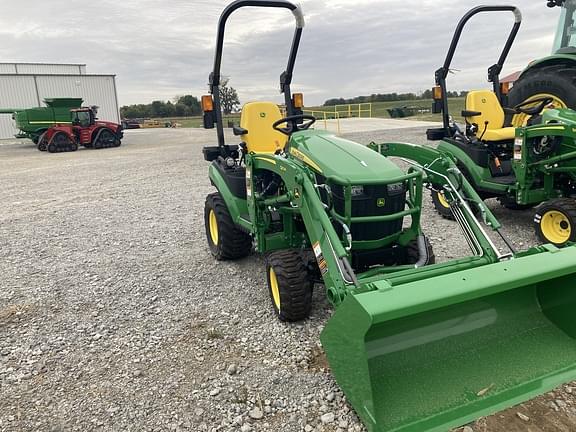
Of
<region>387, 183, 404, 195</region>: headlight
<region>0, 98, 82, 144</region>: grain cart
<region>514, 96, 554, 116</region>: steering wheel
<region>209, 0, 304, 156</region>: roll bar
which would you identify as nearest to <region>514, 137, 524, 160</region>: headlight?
<region>514, 96, 554, 116</region>: steering wheel

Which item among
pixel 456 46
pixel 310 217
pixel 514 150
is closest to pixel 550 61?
pixel 456 46

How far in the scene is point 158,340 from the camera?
133 inches

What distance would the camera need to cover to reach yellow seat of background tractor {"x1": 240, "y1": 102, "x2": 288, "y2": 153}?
489 centimetres

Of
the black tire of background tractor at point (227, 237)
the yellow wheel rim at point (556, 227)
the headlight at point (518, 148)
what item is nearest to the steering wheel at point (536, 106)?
the headlight at point (518, 148)

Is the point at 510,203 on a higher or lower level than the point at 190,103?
lower

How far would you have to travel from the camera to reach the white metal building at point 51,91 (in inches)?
1050

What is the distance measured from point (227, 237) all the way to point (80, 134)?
56.0 ft

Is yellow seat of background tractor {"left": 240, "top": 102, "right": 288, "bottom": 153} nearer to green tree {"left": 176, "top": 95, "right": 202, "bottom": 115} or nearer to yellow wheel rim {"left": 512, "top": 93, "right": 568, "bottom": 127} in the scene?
yellow wheel rim {"left": 512, "top": 93, "right": 568, "bottom": 127}

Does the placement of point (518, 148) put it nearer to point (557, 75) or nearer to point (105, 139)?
point (557, 75)

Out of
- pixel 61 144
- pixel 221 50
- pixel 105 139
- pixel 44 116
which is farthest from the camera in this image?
pixel 105 139

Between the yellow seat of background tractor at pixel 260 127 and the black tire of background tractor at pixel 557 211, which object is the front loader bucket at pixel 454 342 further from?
the yellow seat of background tractor at pixel 260 127

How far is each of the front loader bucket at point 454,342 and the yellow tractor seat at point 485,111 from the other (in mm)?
3854

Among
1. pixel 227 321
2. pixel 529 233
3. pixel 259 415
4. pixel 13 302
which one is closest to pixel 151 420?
pixel 259 415

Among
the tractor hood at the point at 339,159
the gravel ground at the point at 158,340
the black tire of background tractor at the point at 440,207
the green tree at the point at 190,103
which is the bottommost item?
the gravel ground at the point at 158,340
